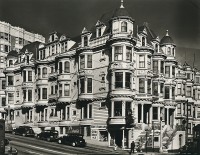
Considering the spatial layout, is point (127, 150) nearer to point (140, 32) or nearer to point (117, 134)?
point (117, 134)

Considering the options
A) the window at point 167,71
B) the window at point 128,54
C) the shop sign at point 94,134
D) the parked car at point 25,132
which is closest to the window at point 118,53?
the window at point 128,54

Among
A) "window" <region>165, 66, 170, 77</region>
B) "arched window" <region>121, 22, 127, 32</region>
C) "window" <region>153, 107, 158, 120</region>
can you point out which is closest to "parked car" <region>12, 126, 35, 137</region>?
"window" <region>153, 107, 158, 120</region>

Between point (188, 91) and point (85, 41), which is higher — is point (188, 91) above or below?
below

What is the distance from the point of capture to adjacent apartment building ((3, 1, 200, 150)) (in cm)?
3897

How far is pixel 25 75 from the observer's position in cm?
5122

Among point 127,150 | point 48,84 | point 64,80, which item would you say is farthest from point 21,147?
point 48,84

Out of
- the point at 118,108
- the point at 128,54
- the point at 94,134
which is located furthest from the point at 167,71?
the point at 94,134

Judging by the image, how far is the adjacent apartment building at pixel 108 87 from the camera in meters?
39.0

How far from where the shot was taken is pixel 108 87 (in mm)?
40219

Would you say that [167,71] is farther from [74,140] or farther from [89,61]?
[74,140]

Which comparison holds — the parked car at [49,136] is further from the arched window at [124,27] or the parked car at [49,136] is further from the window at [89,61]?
the arched window at [124,27]

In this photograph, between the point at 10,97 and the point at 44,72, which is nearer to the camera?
the point at 44,72

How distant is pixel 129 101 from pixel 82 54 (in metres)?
8.09

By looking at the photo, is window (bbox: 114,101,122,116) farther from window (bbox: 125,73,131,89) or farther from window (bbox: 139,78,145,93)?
window (bbox: 139,78,145,93)
